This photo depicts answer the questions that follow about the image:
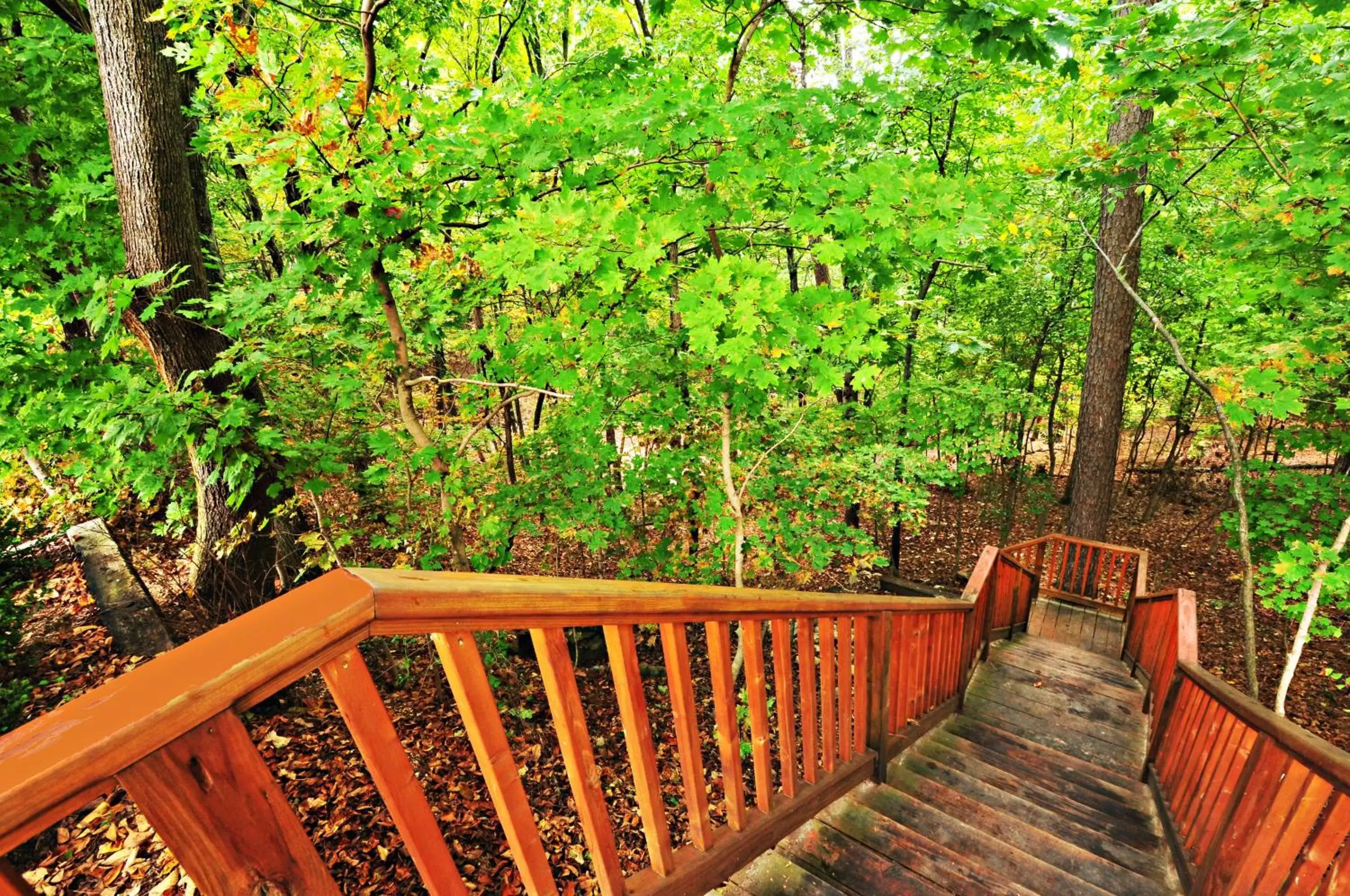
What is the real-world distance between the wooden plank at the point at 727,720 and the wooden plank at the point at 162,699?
1.19 metres

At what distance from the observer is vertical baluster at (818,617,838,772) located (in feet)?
7.93

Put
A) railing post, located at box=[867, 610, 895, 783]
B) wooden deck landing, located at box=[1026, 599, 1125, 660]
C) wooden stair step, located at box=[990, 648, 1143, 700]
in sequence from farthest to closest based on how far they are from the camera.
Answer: wooden deck landing, located at box=[1026, 599, 1125, 660] < wooden stair step, located at box=[990, 648, 1143, 700] < railing post, located at box=[867, 610, 895, 783]

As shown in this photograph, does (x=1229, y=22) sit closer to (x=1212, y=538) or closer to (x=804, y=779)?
(x=804, y=779)

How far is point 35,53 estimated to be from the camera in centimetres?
432

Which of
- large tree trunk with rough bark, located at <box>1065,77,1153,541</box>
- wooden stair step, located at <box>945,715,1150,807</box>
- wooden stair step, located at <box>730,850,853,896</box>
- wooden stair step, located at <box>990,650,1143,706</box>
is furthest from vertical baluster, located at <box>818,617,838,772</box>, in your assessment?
large tree trunk with rough bark, located at <box>1065,77,1153,541</box>

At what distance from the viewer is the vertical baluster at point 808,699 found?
2.25 meters

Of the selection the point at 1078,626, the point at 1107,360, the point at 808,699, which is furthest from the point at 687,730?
→ the point at 1107,360

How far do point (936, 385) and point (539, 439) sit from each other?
6086 millimetres

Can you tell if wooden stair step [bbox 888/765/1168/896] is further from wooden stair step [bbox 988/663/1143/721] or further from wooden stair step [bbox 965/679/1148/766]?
wooden stair step [bbox 988/663/1143/721]

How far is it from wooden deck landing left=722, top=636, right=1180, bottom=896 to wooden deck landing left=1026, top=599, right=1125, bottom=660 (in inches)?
103

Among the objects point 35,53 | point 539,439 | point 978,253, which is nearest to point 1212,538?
point 978,253

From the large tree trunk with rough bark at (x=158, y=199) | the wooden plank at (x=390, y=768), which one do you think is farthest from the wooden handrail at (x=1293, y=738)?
the large tree trunk with rough bark at (x=158, y=199)

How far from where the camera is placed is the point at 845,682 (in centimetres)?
260

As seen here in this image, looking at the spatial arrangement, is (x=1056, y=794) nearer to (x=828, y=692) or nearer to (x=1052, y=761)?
(x=1052, y=761)
